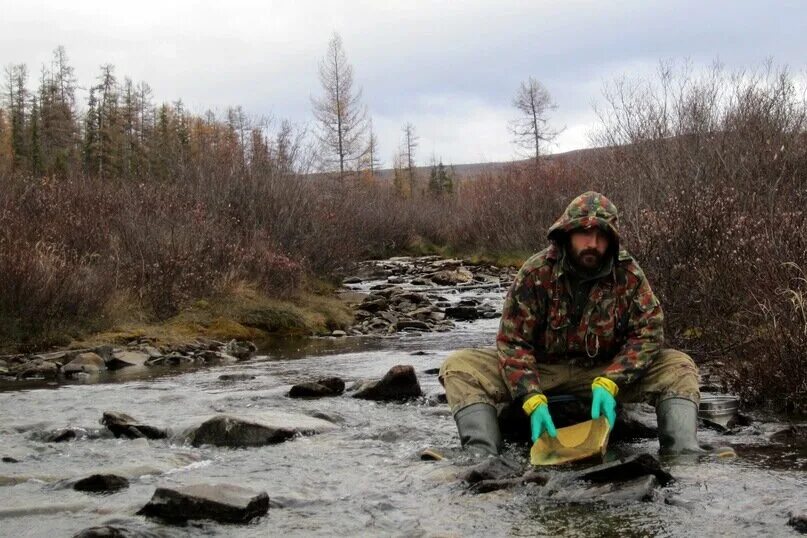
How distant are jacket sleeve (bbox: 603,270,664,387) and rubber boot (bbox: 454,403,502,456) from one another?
2.48 ft

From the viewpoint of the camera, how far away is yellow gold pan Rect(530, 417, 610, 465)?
190 inches

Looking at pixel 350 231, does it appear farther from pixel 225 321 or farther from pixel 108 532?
pixel 108 532

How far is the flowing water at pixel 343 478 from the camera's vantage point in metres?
3.95

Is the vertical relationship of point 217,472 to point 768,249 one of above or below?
below

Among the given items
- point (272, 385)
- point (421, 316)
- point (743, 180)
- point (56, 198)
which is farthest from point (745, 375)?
point (56, 198)

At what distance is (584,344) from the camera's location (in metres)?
5.44

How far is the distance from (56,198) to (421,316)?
6722mm

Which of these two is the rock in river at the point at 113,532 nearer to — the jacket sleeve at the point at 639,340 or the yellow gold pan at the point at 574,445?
the yellow gold pan at the point at 574,445

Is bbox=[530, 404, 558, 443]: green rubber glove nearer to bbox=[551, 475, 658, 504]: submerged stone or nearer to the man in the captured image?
the man

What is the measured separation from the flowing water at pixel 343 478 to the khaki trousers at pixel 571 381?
0.36m

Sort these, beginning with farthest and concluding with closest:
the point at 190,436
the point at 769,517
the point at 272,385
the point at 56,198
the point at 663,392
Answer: the point at 56,198 → the point at 272,385 → the point at 190,436 → the point at 663,392 → the point at 769,517

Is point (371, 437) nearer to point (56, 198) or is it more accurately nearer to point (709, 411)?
point (709, 411)

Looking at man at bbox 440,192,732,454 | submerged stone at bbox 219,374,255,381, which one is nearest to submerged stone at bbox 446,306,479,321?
submerged stone at bbox 219,374,255,381

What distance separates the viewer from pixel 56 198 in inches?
602
